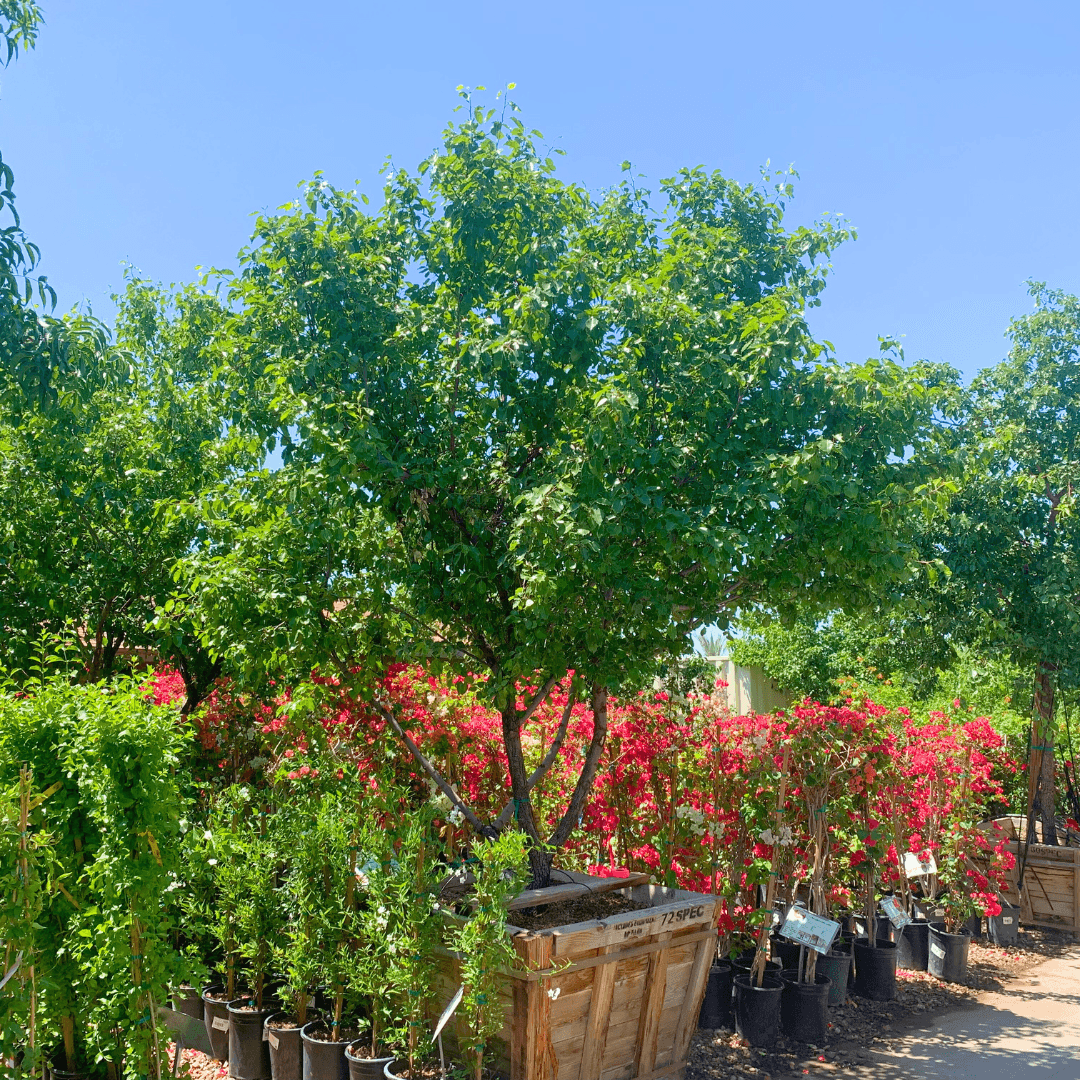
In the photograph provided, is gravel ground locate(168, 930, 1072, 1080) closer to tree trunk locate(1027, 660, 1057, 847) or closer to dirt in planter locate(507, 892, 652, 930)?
dirt in planter locate(507, 892, 652, 930)

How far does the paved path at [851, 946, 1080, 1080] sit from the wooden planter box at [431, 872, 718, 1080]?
4.03 feet

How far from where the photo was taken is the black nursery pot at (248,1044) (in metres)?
4.91

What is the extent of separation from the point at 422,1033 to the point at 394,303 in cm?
381

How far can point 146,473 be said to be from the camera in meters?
7.58

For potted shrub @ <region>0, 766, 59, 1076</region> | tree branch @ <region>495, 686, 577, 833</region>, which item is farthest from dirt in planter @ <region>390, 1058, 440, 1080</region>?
potted shrub @ <region>0, 766, 59, 1076</region>

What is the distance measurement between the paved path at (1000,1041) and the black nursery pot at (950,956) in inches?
10.6

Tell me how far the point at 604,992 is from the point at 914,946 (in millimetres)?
4028

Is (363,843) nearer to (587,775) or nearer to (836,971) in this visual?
(587,775)

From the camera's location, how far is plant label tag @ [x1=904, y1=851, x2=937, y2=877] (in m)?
7.22

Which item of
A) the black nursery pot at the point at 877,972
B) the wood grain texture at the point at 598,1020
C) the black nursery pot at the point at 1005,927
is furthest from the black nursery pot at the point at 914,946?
the wood grain texture at the point at 598,1020

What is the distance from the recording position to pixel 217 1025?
516 centimetres

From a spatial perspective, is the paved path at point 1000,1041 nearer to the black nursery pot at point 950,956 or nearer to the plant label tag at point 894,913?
the black nursery pot at point 950,956

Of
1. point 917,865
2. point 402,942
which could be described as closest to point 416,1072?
point 402,942

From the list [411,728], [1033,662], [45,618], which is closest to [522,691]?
[411,728]
